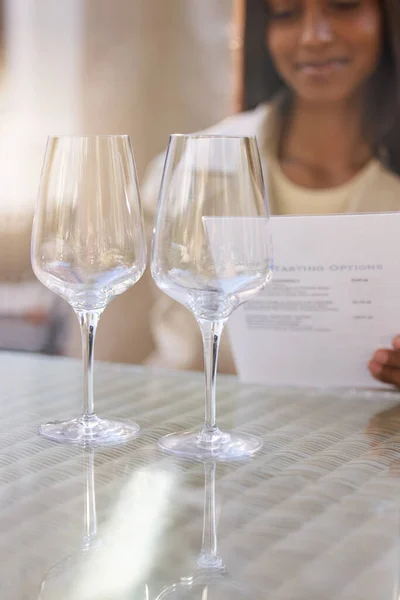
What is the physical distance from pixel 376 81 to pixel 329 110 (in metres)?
0.13

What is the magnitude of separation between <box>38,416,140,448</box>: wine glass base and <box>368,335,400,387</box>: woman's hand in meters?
0.27

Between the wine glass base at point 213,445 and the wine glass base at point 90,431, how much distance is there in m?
0.04

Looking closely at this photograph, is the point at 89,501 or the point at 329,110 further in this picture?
the point at 329,110

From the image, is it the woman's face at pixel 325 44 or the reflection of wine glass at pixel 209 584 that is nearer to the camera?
the reflection of wine glass at pixel 209 584

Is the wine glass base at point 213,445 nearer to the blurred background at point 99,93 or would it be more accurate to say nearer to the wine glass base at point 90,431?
the wine glass base at point 90,431

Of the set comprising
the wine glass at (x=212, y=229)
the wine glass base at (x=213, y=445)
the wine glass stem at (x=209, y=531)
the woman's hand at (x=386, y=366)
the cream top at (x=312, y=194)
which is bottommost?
the wine glass stem at (x=209, y=531)

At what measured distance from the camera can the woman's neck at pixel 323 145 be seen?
6.21 ft

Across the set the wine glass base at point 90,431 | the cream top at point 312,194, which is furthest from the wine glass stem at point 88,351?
the cream top at point 312,194

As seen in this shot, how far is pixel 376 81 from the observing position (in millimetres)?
1844

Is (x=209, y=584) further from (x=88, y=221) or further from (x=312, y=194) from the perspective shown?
(x=312, y=194)

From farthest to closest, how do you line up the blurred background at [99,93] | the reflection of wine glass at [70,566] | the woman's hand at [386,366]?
the blurred background at [99,93] → the woman's hand at [386,366] → the reflection of wine glass at [70,566]

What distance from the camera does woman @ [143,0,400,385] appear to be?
184 cm

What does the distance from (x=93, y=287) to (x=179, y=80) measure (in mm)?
1457

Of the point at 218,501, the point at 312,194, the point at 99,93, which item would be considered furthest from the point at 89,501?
the point at 99,93
